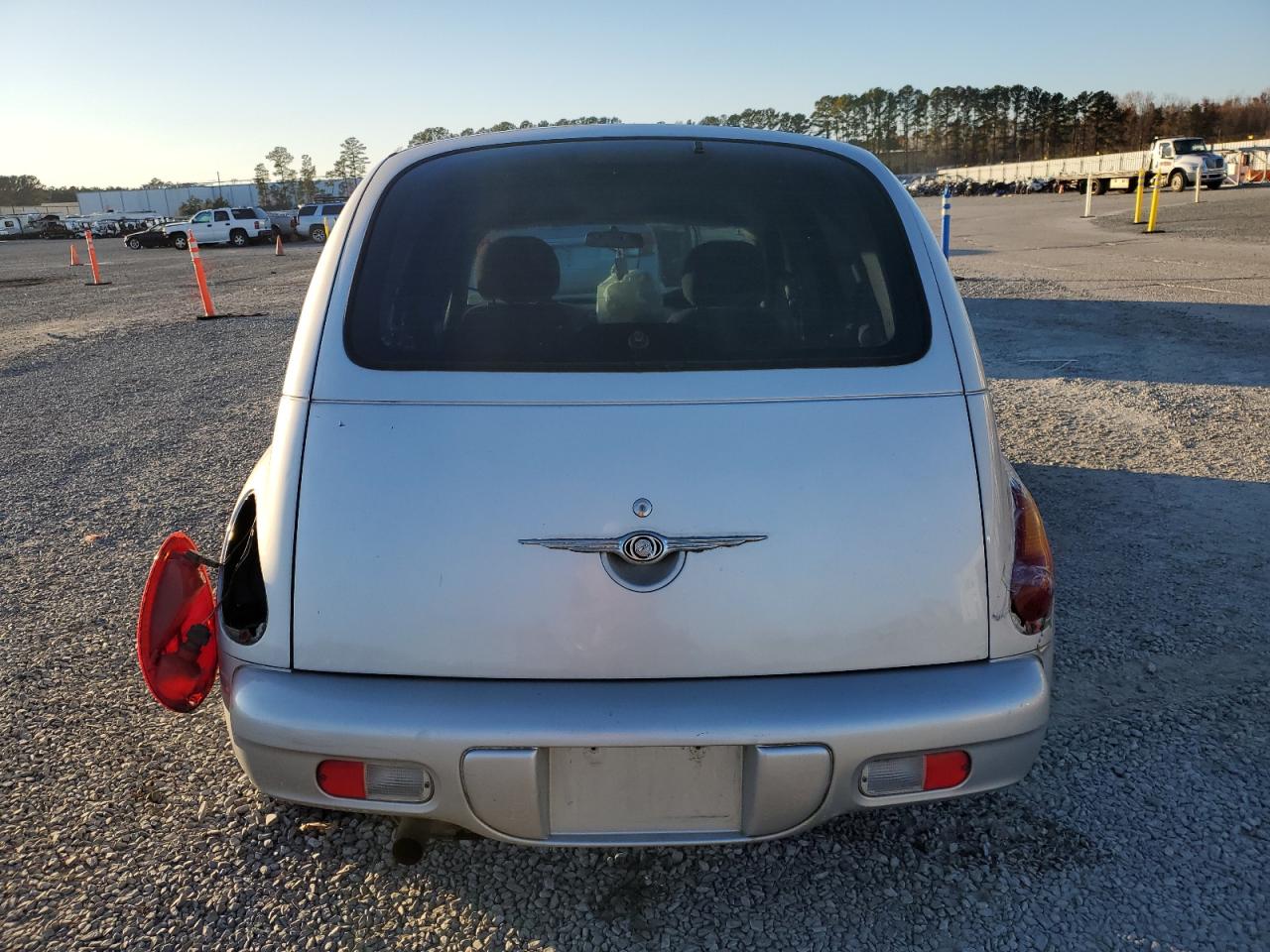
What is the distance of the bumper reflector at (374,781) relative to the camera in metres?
1.79

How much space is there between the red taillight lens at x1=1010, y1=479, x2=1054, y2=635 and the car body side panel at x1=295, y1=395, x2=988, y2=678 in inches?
5.0

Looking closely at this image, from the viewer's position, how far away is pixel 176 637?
6.72 ft

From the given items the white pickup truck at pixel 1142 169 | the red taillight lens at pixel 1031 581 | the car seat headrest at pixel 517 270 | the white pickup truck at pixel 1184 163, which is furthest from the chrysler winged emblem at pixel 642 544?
the white pickup truck at pixel 1184 163

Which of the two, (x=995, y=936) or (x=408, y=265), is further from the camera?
(x=408, y=265)

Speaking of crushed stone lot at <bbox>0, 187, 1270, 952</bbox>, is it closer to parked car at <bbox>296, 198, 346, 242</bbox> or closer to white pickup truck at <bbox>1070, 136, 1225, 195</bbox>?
parked car at <bbox>296, 198, 346, 242</bbox>

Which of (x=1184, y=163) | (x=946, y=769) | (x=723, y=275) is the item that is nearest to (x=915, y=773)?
(x=946, y=769)

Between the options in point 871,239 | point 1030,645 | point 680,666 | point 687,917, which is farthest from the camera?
point 871,239

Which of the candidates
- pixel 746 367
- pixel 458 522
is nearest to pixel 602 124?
pixel 746 367

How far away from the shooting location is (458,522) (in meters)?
1.81

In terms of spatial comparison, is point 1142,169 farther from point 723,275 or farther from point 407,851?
point 407,851

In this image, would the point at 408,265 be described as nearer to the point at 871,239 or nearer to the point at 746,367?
the point at 746,367

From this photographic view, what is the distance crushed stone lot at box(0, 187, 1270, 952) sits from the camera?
2.06m

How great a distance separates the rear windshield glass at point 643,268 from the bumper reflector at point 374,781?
827 millimetres

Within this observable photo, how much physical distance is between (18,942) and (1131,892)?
250 centimetres
